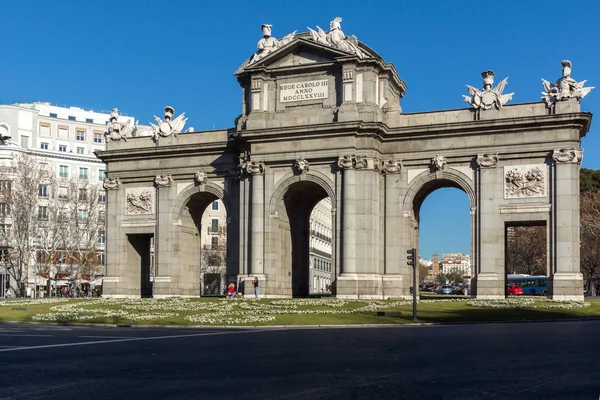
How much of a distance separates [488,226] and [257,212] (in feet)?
55.4

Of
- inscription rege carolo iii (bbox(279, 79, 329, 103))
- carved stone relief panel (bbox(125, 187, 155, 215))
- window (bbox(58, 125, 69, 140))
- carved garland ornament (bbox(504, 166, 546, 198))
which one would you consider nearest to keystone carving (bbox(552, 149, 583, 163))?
carved garland ornament (bbox(504, 166, 546, 198))

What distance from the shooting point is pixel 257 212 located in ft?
200

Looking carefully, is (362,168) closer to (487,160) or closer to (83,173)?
(487,160)

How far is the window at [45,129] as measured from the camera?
124688mm

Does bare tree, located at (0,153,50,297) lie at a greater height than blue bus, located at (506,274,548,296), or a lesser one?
greater

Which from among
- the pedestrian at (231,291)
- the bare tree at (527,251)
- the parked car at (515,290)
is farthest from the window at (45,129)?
the pedestrian at (231,291)

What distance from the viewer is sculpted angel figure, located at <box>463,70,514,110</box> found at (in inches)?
2275

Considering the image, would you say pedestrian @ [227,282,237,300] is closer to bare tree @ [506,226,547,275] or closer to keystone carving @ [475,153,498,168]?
keystone carving @ [475,153,498,168]

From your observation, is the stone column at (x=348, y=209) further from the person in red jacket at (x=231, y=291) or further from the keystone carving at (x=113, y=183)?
the keystone carving at (x=113, y=183)

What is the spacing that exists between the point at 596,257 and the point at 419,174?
5101cm

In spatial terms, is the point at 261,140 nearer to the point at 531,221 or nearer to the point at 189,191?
the point at 189,191

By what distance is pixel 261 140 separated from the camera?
2389 inches

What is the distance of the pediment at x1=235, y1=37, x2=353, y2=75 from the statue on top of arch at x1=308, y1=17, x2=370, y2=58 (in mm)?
499

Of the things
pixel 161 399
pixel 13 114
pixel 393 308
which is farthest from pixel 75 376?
pixel 13 114
